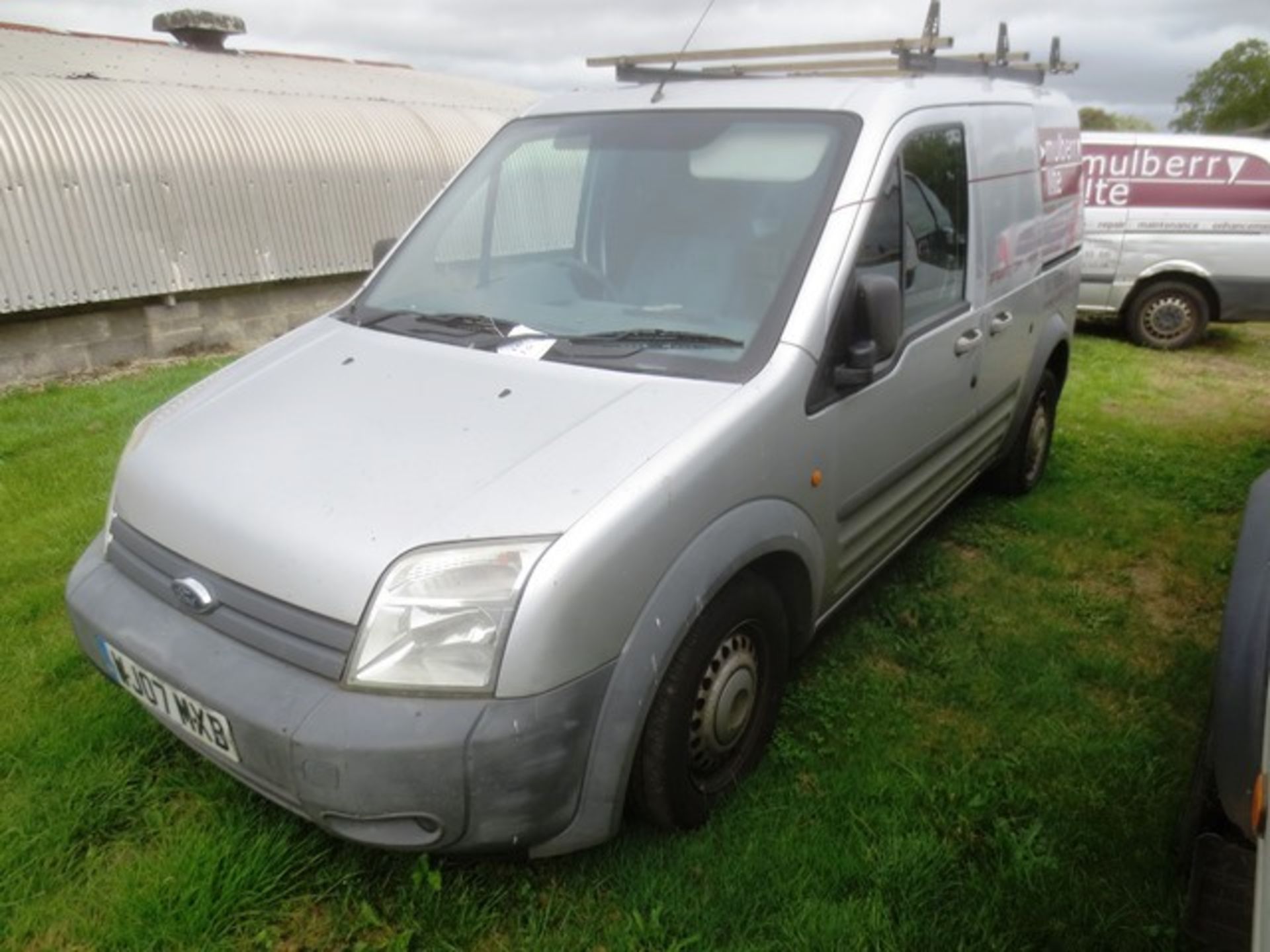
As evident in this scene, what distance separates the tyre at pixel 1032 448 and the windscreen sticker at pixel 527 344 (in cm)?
279

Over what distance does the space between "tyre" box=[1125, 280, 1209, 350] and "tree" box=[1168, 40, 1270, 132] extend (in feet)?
159

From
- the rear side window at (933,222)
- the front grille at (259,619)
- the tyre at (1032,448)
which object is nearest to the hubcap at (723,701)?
the front grille at (259,619)

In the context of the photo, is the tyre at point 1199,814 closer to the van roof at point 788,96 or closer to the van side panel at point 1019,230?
the van side panel at point 1019,230

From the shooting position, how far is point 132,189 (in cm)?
745

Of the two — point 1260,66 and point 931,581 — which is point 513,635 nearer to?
point 931,581

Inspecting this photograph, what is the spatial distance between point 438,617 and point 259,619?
17.4 inches

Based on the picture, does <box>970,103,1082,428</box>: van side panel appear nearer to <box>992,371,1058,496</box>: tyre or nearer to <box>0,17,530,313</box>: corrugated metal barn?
<box>992,371,1058,496</box>: tyre

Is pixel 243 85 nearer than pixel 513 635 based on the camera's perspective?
No

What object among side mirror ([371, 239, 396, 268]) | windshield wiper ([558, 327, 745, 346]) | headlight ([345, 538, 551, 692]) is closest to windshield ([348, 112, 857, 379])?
windshield wiper ([558, 327, 745, 346])

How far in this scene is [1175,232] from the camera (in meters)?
8.78

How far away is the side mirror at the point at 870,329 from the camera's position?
7.70 ft

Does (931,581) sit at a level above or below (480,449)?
below

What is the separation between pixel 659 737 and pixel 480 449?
80 centimetres

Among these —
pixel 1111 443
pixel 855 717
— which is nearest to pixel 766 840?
pixel 855 717
